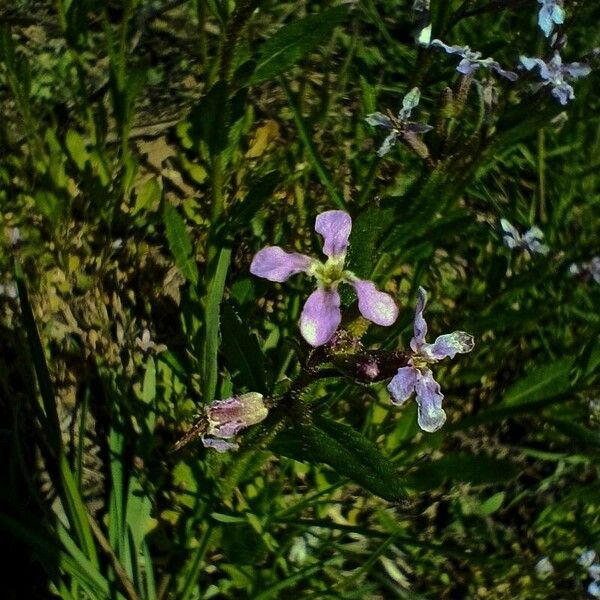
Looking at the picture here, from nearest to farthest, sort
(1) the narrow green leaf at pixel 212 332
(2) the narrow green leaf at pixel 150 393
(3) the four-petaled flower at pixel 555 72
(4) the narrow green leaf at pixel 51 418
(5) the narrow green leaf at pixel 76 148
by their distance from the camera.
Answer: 1. (4) the narrow green leaf at pixel 51 418
2. (1) the narrow green leaf at pixel 212 332
3. (3) the four-petaled flower at pixel 555 72
4. (2) the narrow green leaf at pixel 150 393
5. (5) the narrow green leaf at pixel 76 148

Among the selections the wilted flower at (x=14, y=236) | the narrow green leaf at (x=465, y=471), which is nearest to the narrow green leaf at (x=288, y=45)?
the wilted flower at (x=14, y=236)

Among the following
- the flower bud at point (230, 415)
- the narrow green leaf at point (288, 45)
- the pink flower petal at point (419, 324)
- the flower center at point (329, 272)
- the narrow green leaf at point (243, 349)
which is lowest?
the narrow green leaf at point (243, 349)

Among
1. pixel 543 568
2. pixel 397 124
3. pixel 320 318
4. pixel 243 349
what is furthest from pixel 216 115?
pixel 543 568

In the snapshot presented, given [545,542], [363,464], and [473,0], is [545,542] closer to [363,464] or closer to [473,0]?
[363,464]

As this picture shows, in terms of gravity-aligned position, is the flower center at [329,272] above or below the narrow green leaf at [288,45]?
below

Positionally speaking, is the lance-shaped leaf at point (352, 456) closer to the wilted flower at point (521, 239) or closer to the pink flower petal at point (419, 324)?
the pink flower petal at point (419, 324)

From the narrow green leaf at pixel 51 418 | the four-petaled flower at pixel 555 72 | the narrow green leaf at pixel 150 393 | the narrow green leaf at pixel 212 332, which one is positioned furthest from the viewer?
the narrow green leaf at pixel 150 393

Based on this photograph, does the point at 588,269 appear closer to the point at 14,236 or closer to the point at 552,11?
the point at 552,11

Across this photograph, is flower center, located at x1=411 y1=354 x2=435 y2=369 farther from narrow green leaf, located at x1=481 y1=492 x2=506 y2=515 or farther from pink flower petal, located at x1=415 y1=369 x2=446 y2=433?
narrow green leaf, located at x1=481 y1=492 x2=506 y2=515
